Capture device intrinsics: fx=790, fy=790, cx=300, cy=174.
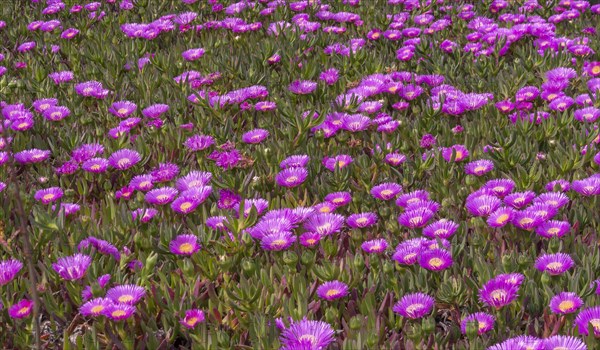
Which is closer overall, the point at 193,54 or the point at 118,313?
the point at 118,313

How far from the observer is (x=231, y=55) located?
15.0 ft

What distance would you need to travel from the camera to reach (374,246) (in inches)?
92.1

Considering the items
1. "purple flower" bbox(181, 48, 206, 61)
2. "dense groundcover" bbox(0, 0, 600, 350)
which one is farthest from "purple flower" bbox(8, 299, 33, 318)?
"purple flower" bbox(181, 48, 206, 61)

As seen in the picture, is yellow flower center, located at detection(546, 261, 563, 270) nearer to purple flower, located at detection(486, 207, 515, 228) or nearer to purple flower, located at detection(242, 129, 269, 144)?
purple flower, located at detection(486, 207, 515, 228)

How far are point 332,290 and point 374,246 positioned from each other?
0.31m

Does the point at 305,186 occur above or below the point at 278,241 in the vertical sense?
below

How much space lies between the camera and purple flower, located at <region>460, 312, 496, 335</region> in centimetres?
190

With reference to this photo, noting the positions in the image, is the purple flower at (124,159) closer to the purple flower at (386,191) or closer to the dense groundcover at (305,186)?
the dense groundcover at (305,186)

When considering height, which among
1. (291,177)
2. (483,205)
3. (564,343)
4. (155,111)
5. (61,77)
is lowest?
(61,77)

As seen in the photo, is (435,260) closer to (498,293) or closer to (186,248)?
(498,293)

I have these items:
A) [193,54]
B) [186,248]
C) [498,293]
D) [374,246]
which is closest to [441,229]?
[374,246]

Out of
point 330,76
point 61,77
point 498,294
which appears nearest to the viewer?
point 498,294

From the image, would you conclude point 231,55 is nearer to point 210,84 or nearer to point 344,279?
point 210,84

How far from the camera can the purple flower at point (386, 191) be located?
2.67 metres
